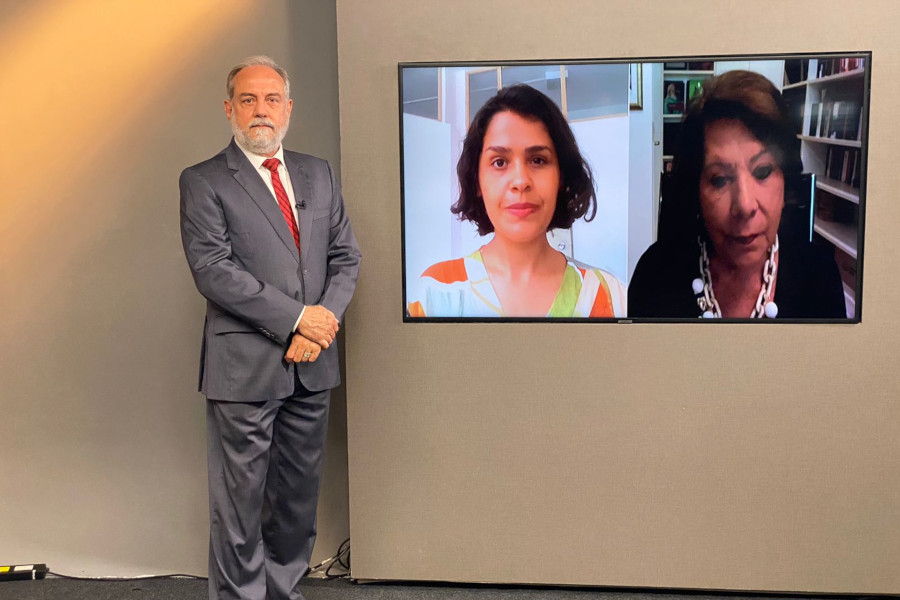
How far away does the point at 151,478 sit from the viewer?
3.17 m

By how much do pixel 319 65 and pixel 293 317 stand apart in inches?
42.7

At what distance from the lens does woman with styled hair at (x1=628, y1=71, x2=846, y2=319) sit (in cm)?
264

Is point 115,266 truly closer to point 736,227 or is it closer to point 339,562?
point 339,562

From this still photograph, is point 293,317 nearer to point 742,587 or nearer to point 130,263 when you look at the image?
point 130,263

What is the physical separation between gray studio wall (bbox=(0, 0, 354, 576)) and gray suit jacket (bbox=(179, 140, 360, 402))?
0.55 metres

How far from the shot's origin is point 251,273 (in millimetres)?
2510

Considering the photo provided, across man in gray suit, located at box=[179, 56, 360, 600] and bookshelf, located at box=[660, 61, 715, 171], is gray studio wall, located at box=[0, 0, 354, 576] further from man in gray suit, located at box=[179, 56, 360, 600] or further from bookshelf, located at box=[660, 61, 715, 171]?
bookshelf, located at box=[660, 61, 715, 171]

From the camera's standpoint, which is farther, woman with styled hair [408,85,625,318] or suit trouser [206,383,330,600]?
woman with styled hair [408,85,625,318]

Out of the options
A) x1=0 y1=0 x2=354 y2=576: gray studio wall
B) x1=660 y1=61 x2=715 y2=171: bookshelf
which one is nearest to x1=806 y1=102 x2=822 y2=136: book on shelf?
x1=660 y1=61 x2=715 y2=171: bookshelf

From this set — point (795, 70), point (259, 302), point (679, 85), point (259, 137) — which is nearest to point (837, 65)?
point (795, 70)

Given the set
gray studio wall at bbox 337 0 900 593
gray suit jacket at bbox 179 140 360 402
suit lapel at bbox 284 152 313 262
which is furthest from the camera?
gray studio wall at bbox 337 0 900 593

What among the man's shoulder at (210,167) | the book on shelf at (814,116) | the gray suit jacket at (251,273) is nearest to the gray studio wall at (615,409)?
the book on shelf at (814,116)

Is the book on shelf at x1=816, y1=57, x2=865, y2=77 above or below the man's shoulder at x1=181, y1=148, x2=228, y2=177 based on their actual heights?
above

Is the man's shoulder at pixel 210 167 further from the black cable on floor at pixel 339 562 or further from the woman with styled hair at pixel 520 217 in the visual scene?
the black cable on floor at pixel 339 562
